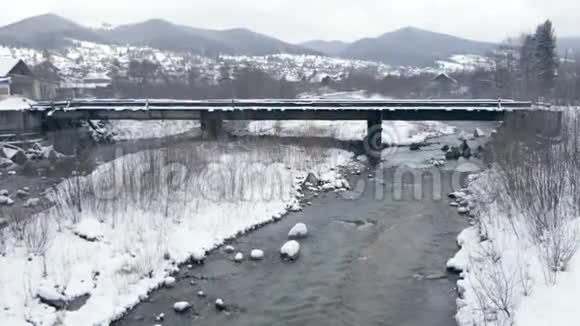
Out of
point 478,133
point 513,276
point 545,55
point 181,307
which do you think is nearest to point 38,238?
point 181,307

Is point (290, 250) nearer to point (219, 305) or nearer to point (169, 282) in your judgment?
point (219, 305)

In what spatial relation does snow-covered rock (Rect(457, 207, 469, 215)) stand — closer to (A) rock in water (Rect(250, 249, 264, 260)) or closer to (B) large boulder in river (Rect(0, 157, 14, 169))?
(A) rock in water (Rect(250, 249, 264, 260))

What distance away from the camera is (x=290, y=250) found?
1531cm

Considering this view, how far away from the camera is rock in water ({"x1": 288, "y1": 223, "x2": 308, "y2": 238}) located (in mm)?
17141

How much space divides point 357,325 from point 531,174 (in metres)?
7.55

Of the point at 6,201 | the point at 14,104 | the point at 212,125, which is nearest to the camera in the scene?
the point at 6,201

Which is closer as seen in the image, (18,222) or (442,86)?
(18,222)

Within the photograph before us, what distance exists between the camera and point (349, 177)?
27.5 meters

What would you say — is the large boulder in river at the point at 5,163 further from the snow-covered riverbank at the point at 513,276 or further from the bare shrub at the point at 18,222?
the snow-covered riverbank at the point at 513,276

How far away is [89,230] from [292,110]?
21.0 metres

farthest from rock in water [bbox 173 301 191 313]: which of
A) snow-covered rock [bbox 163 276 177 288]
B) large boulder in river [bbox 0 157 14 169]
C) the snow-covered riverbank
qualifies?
large boulder in river [bbox 0 157 14 169]

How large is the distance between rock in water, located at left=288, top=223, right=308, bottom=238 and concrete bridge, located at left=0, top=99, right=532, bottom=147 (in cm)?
1751

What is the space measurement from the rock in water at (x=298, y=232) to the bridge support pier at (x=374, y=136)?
55.7 feet

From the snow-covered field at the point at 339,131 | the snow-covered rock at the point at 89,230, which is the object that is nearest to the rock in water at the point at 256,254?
the snow-covered rock at the point at 89,230
